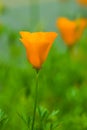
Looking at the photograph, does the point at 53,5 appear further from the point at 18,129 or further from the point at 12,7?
the point at 18,129

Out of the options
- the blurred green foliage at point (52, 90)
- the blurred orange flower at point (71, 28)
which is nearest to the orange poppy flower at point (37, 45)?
the blurred green foliage at point (52, 90)

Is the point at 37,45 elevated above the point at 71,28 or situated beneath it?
elevated above

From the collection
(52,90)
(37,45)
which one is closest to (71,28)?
(52,90)

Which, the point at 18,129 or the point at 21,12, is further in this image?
the point at 21,12

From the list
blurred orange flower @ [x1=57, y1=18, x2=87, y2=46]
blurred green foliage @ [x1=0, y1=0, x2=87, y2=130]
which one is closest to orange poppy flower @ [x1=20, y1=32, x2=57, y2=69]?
blurred green foliage @ [x1=0, y1=0, x2=87, y2=130]

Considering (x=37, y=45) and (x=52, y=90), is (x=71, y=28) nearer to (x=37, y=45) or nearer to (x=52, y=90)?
(x=52, y=90)

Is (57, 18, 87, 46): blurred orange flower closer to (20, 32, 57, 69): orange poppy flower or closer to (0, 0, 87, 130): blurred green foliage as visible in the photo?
(0, 0, 87, 130): blurred green foliage

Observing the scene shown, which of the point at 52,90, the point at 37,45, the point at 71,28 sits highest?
the point at 37,45

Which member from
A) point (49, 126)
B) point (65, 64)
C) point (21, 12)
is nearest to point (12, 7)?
point (21, 12)
